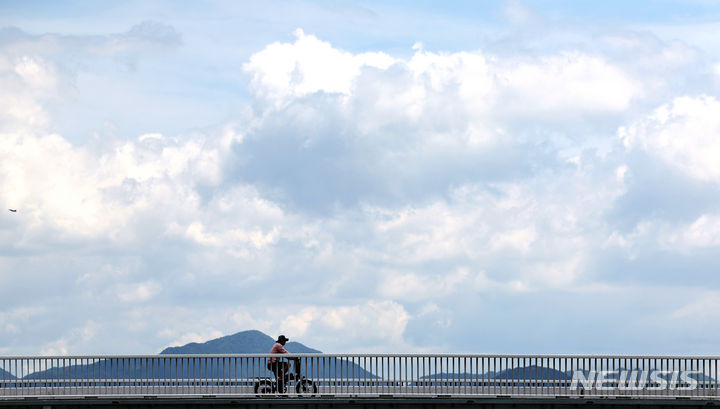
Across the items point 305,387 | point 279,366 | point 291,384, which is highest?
point 279,366

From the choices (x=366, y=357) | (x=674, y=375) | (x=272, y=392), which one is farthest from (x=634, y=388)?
(x=272, y=392)

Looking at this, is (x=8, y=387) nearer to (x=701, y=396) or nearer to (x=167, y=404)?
(x=167, y=404)

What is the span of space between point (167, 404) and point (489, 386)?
11.5 m

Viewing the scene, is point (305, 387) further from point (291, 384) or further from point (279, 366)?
point (279, 366)

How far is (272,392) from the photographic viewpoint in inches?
1560

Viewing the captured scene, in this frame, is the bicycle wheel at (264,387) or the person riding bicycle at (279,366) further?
the bicycle wheel at (264,387)

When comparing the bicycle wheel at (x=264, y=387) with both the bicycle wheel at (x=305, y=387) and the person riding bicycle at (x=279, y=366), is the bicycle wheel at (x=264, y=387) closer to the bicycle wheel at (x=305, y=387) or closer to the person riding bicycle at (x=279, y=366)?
the person riding bicycle at (x=279, y=366)

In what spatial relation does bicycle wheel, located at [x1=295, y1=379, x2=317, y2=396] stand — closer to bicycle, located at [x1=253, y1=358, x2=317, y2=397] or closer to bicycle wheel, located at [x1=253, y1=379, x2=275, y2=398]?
bicycle, located at [x1=253, y1=358, x2=317, y2=397]

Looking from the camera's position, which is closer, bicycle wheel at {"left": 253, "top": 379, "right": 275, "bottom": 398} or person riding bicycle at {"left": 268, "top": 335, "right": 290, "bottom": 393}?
person riding bicycle at {"left": 268, "top": 335, "right": 290, "bottom": 393}

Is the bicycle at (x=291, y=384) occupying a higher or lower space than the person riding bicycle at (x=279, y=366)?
lower

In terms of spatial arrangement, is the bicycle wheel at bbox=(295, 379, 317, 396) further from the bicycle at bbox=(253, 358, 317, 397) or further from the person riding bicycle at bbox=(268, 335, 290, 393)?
the person riding bicycle at bbox=(268, 335, 290, 393)

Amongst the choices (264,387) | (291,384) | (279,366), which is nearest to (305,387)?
(291,384)

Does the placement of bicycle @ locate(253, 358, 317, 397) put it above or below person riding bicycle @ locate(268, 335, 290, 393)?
below

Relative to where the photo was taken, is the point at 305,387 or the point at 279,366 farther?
the point at 305,387
